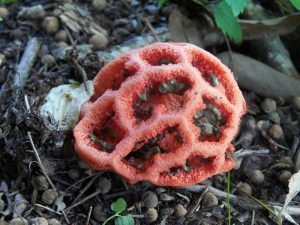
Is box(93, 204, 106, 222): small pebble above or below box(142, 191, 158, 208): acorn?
below

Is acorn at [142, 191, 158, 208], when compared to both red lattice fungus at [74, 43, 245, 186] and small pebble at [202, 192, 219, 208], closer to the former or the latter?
red lattice fungus at [74, 43, 245, 186]

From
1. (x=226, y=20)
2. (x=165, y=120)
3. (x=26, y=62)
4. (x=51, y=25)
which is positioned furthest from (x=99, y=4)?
(x=165, y=120)

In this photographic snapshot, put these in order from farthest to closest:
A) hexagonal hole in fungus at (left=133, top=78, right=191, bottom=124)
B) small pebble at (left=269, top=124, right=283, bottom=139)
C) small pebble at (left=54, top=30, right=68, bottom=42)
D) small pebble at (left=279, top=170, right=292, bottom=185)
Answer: small pebble at (left=54, top=30, right=68, bottom=42) < small pebble at (left=269, top=124, right=283, bottom=139) < small pebble at (left=279, top=170, right=292, bottom=185) < hexagonal hole in fungus at (left=133, top=78, right=191, bottom=124)

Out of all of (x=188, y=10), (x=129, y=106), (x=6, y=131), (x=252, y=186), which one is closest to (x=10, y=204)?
(x=6, y=131)

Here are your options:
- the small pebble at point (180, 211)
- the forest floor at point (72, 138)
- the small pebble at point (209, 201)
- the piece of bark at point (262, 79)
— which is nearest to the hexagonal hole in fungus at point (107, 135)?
the forest floor at point (72, 138)

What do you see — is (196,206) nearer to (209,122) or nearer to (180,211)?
(180,211)

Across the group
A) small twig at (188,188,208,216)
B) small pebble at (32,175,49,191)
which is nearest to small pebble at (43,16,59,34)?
small pebble at (32,175,49,191)

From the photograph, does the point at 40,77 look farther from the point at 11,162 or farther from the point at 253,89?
the point at 253,89
